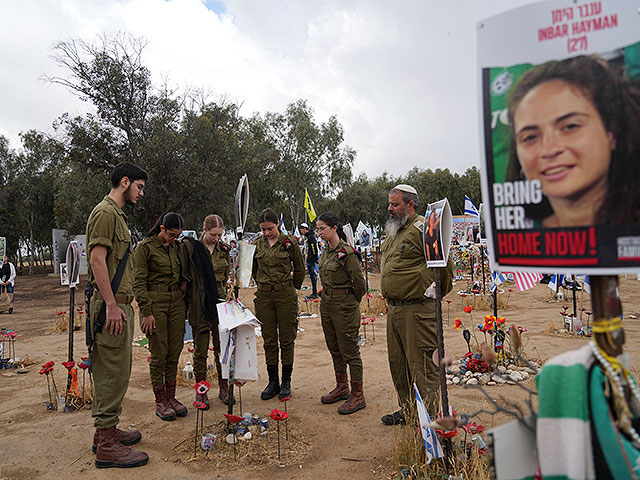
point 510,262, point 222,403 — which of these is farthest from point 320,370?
point 510,262

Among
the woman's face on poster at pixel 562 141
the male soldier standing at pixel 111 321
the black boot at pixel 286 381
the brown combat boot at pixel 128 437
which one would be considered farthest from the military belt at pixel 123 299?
the woman's face on poster at pixel 562 141

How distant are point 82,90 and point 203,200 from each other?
6306 mm

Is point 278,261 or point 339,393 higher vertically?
point 278,261

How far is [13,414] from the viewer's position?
476 cm

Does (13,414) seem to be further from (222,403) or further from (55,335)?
(55,335)

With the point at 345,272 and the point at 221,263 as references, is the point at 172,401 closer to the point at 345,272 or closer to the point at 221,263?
the point at 221,263

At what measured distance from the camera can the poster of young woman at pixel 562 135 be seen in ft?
3.84

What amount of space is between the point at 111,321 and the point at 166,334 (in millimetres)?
1119

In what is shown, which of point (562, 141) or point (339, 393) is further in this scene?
point (339, 393)

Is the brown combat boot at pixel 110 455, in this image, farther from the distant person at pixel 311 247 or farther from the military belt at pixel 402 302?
the distant person at pixel 311 247

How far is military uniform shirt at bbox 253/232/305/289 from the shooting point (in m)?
4.79

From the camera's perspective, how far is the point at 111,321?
3.24m

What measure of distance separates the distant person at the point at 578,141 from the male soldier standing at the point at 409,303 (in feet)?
7.43

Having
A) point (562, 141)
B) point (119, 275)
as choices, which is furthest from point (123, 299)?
point (562, 141)
